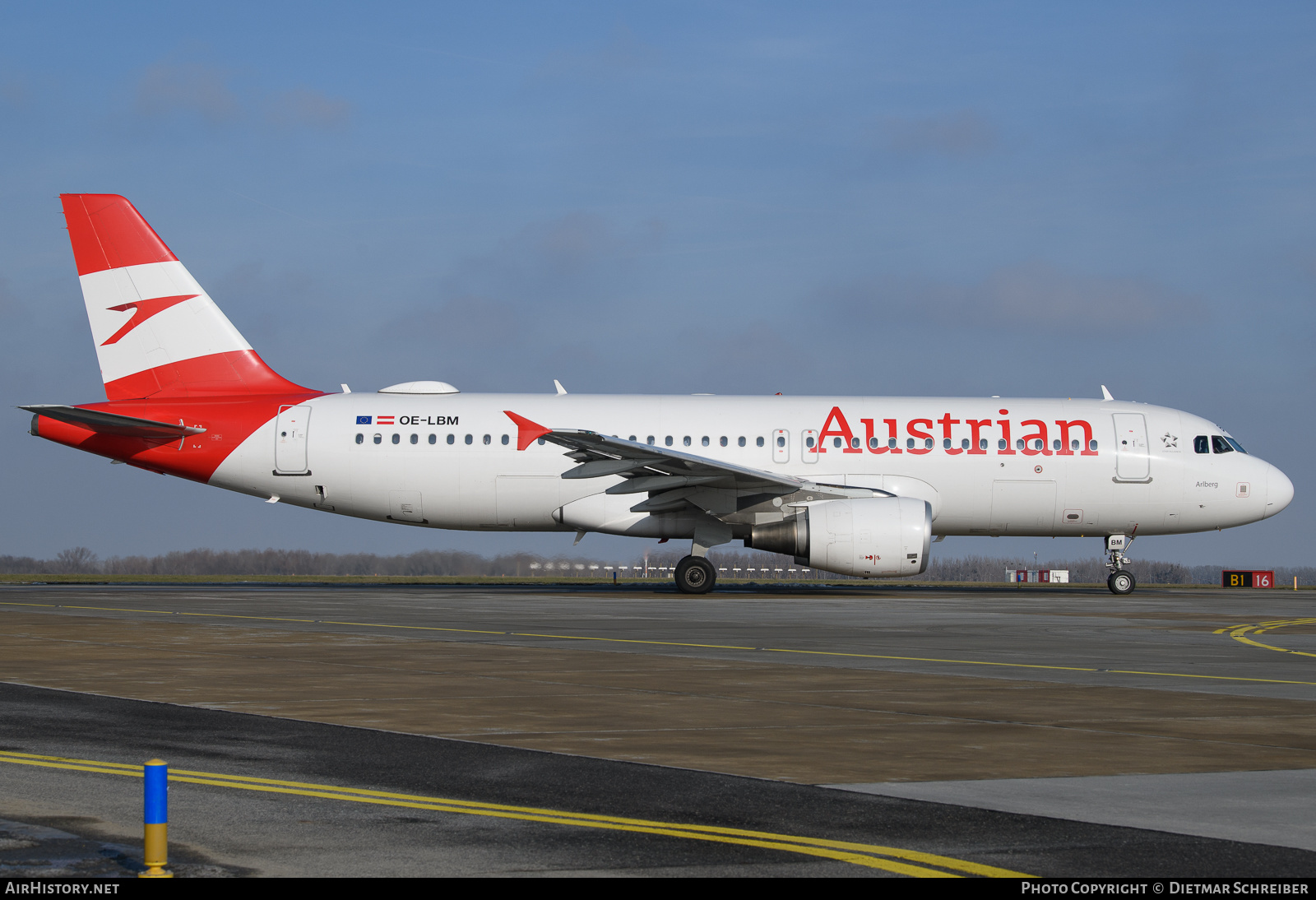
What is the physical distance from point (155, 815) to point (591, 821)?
89.9 inches

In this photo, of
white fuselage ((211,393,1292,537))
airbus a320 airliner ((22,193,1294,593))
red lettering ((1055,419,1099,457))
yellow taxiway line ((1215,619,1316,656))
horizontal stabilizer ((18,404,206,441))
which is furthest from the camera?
red lettering ((1055,419,1099,457))

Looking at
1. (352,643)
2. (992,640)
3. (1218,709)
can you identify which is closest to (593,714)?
(1218,709)

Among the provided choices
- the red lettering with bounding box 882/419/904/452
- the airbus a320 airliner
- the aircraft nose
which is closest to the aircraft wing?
the airbus a320 airliner

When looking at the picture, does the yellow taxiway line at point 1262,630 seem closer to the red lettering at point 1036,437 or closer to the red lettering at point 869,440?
the red lettering at point 1036,437

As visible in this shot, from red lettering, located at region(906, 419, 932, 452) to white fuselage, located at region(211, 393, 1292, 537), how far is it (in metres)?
0.04

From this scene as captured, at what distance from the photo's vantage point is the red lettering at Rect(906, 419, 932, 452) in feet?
93.8

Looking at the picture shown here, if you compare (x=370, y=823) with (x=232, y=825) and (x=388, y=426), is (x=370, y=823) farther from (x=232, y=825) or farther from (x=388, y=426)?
(x=388, y=426)

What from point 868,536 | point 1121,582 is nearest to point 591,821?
point 868,536

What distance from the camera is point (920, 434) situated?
28.7m

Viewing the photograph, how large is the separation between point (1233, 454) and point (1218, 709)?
858 inches

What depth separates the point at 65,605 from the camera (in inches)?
907

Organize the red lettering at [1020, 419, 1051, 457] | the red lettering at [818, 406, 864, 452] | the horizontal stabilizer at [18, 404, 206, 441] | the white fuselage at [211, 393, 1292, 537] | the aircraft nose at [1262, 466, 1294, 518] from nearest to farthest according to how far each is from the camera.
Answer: the horizontal stabilizer at [18, 404, 206, 441] < the white fuselage at [211, 393, 1292, 537] < the red lettering at [818, 406, 864, 452] < the red lettering at [1020, 419, 1051, 457] < the aircraft nose at [1262, 466, 1294, 518]

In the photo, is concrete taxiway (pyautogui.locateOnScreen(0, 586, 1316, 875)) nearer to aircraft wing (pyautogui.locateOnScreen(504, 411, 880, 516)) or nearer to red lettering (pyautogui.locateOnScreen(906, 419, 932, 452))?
aircraft wing (pyautogui.locateOnScreen(504, 411, 880, 516))

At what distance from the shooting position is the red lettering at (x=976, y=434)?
28.7 m
